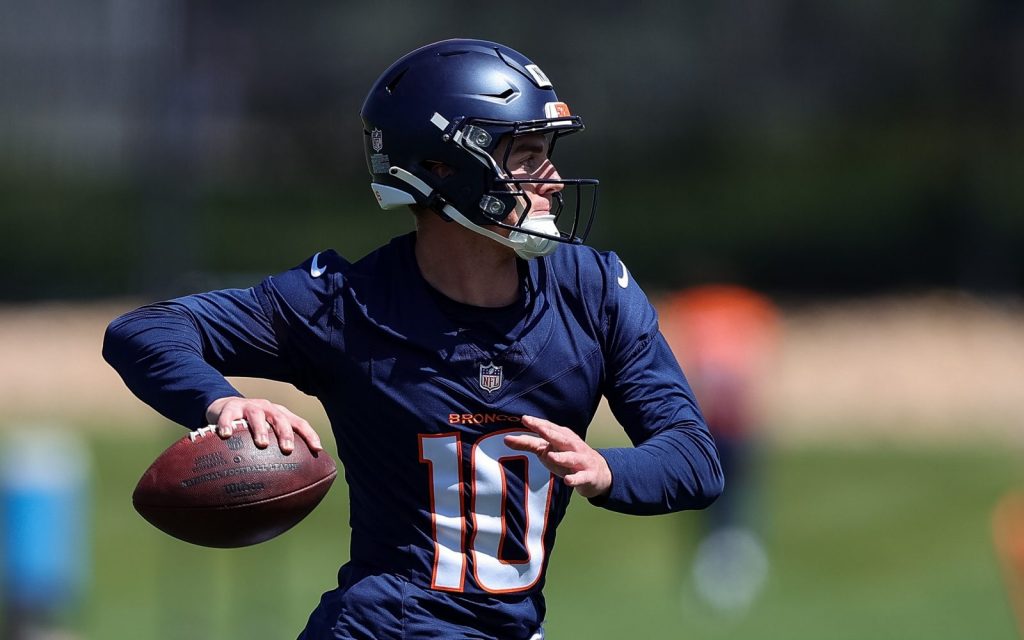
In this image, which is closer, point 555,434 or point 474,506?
point 555,434

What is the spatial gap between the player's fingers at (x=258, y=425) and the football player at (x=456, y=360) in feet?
0.43

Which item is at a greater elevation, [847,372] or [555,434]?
[555,434]

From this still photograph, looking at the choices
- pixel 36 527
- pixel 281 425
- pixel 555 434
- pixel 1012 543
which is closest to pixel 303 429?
pixel 281 425

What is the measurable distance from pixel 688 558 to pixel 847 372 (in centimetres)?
683

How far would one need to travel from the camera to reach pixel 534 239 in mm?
3818

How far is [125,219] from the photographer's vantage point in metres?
22.2

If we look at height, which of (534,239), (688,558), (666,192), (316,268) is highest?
(534,239)

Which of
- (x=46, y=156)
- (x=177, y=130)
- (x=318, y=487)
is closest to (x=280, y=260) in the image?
(x=177, y=130)

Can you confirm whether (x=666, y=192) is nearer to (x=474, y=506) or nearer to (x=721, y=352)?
(x=721, y=352)

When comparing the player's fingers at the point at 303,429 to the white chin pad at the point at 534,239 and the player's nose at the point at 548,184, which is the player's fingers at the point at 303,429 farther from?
the player's nose at the point at 548,184

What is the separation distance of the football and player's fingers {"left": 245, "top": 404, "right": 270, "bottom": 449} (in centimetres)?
9

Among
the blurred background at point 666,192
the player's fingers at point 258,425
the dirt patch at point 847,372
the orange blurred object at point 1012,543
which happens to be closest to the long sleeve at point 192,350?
the player's fingers at point 258,425

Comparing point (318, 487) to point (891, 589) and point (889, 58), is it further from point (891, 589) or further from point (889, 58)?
point (889, 58)

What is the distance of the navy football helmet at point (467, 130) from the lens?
3828 mm
